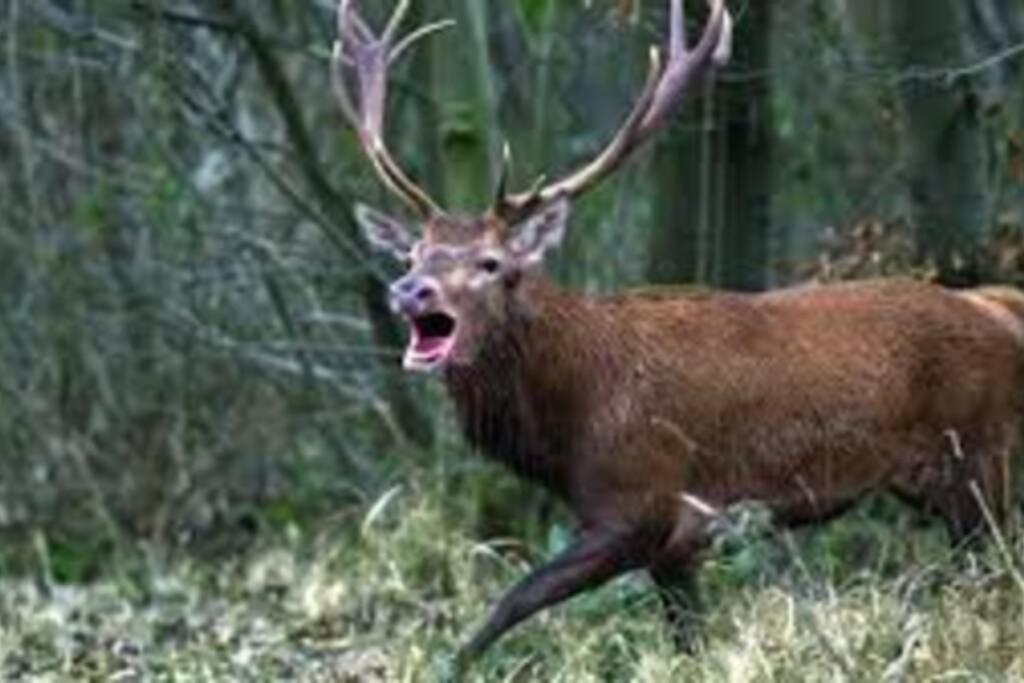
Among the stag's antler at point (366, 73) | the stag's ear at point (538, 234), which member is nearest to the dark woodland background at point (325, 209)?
the stag's antler at point (366, 73)

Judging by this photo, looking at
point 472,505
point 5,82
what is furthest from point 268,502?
point 472,505

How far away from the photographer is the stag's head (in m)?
9.66

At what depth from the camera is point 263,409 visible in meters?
19.1

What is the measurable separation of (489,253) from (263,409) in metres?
9.43

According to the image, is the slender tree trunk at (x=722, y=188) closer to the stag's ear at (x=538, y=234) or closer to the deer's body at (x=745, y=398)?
the deer's body at (x=745, y=398)

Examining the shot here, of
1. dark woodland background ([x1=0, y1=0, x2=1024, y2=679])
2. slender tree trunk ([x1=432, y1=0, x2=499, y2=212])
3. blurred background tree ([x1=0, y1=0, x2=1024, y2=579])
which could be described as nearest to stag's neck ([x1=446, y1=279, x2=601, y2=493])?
dark woodland background ([x1=0, y1=0, x2=1024, y2=679])

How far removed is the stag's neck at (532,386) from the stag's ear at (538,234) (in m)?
0.16

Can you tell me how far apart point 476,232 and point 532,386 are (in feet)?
1.76

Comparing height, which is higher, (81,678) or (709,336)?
(709,336)

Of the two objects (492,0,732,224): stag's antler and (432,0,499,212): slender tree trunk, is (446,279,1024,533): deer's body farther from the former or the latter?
(432,0,499,212): slender tree trunk

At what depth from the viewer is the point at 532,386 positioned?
10117mm

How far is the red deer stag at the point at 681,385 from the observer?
988 centimetres

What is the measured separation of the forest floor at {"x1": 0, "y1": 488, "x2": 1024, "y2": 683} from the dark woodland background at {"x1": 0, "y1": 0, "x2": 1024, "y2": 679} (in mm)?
441

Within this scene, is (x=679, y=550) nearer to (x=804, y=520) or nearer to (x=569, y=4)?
(x=804, y=520)
